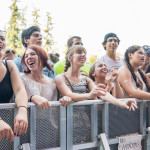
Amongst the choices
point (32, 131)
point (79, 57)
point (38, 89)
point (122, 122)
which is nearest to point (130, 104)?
point (122, 122)

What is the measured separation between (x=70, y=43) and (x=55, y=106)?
2532 mm

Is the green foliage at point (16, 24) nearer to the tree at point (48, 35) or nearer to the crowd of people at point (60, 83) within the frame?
the tree at point (48, 35)

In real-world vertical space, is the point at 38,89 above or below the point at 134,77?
below

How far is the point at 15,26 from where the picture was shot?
87.2ft

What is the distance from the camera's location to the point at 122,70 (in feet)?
9.91

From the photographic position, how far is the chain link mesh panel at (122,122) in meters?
2.40

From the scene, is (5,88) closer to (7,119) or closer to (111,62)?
(7,119)

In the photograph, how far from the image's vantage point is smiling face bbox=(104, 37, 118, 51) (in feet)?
14.0

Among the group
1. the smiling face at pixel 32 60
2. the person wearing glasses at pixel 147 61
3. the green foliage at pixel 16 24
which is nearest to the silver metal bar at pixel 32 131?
the smiling face at pixel 32 60

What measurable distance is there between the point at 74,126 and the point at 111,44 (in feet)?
8.07

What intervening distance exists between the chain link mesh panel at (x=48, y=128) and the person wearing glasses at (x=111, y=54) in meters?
2.09

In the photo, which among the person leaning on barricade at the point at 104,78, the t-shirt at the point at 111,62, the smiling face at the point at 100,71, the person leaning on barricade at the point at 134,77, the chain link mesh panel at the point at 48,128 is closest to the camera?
the chain link mesh panel at the point at 48,128

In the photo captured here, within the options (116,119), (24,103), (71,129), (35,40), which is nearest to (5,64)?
(24,103)

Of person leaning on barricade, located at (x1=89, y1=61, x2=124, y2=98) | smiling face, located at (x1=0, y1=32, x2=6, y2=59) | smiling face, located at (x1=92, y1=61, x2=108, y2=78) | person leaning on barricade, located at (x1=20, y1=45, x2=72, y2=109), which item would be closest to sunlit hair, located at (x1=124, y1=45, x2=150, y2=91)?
person leaning on barricade, located at (x1=89, y1=61, x2=124, y2=98)
